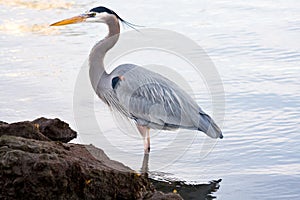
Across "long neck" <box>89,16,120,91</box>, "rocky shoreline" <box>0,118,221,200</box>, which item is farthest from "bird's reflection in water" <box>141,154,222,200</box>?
"long neck" <box>89,16,120,91</box>

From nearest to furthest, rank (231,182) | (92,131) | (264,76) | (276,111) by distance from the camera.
A: (231,182), (92,131), (276,111), (264,76)

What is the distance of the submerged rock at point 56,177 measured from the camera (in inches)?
160

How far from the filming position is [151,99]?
6234 millimetres

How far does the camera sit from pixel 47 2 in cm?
1159

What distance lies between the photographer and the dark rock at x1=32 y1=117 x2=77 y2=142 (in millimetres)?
6027

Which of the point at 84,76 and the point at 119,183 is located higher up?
the point at 119,183

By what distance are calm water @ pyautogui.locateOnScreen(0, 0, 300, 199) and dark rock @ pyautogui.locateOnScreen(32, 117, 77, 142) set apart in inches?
5.7

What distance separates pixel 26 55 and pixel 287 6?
4.55 m

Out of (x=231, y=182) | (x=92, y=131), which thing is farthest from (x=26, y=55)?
(x=231, y=182)

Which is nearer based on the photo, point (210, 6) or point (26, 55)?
point (26, 55)

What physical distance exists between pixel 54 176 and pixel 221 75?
4.23 metres

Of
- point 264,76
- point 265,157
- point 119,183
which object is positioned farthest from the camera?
point 264,76

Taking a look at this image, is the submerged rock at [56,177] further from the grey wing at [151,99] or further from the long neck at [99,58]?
the long neck at [99,58]

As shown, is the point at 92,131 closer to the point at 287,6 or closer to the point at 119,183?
the point at 119,183
